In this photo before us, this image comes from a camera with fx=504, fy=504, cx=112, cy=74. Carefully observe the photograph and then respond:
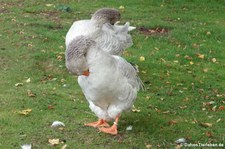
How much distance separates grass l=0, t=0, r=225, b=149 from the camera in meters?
6.98

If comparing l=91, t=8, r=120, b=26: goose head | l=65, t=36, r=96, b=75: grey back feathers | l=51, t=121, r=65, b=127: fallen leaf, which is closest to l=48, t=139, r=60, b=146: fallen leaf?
l=51, t=121, r=65, b=127: fallen leaf

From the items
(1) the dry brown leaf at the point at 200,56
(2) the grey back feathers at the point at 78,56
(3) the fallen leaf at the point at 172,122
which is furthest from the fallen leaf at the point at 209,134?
(1) the dry brown leaf at the point at 200,56

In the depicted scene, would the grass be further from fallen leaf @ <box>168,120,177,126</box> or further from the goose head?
the goose head

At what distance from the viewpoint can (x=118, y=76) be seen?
6.68 metres

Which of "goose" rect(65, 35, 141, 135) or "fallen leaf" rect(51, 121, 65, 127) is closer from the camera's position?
"goose" rect(65, 35, 141, 135)

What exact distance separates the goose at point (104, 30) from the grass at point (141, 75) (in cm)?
102

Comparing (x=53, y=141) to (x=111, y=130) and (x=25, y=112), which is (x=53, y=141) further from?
(x=25, y=112)

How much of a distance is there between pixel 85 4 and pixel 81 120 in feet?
30.5

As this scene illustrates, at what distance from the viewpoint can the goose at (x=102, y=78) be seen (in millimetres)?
6277

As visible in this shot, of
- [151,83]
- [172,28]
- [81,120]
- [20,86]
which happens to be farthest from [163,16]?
[81,120]

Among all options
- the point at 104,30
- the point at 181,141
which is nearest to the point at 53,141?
the point at 181,141

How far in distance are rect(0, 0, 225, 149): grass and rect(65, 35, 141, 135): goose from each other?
0.30 m

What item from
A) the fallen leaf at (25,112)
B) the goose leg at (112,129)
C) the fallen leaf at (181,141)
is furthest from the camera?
the fallen leaf at (25,112)

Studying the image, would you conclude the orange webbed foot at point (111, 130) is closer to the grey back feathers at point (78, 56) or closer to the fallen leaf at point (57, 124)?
the fallen leaf at point (57, 124)
